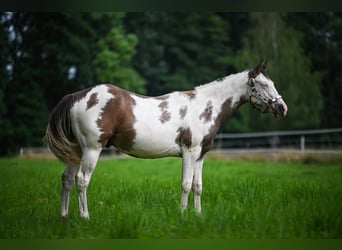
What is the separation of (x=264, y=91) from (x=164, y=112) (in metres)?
1.14

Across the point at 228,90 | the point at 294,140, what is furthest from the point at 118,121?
the point at 294,140

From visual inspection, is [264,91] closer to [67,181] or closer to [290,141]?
[67,181]

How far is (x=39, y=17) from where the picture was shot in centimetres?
1130

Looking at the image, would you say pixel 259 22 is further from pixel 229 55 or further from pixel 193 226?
pixel 193 226

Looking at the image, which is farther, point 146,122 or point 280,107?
point 280,107

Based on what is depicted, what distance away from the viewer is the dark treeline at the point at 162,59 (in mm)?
11297

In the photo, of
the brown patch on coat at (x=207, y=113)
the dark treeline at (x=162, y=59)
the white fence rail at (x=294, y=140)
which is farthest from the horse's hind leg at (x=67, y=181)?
the white fence rail at (x=294, y=140)

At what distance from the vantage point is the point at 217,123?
170 inches

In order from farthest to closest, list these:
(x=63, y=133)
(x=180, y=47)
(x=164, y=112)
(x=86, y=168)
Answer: (x=180, y=47), (x=164, y=112), (x=63, y=133), (x=86, y=168)

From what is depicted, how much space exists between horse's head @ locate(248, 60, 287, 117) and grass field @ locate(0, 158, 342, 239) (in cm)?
106

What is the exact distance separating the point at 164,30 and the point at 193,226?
51.9 feet

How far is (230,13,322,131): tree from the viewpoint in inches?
504

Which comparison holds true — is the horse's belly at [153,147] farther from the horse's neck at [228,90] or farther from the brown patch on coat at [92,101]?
the horse's neck at [228,90]

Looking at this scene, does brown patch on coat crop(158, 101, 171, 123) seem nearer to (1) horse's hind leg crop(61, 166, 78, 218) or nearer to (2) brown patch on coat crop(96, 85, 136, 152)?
(2) brown patch on coat crop(96, 85, 136, 152)
